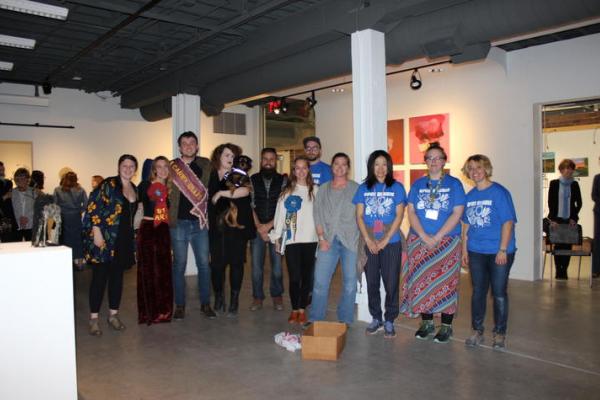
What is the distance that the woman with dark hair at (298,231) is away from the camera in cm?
431

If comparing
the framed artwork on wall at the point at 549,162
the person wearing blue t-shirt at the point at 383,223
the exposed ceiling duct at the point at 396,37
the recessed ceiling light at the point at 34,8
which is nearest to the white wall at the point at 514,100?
the exposed ceiling duct at the point at 396,37

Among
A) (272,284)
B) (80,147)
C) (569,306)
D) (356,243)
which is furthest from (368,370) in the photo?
(80,147)

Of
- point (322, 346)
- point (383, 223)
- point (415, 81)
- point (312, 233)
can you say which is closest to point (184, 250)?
point (312, 233)

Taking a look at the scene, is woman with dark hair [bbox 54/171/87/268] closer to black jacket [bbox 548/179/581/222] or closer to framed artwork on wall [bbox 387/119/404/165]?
framed artwork on wall [bbox 387/119/404/165]

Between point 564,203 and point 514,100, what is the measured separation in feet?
5.21

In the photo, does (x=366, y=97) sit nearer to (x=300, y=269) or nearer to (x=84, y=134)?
(x=300, y=269)

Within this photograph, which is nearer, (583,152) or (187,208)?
(187,208)

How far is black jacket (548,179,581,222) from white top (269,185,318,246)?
4.34 m

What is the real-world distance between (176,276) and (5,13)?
11.5 feet

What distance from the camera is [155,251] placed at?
4457 millimetres

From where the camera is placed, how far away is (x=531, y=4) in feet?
12.8

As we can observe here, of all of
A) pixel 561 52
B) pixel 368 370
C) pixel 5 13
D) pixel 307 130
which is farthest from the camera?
pixel 307 130

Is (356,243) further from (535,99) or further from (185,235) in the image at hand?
(535,99)

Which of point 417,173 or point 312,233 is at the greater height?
point 417,173
